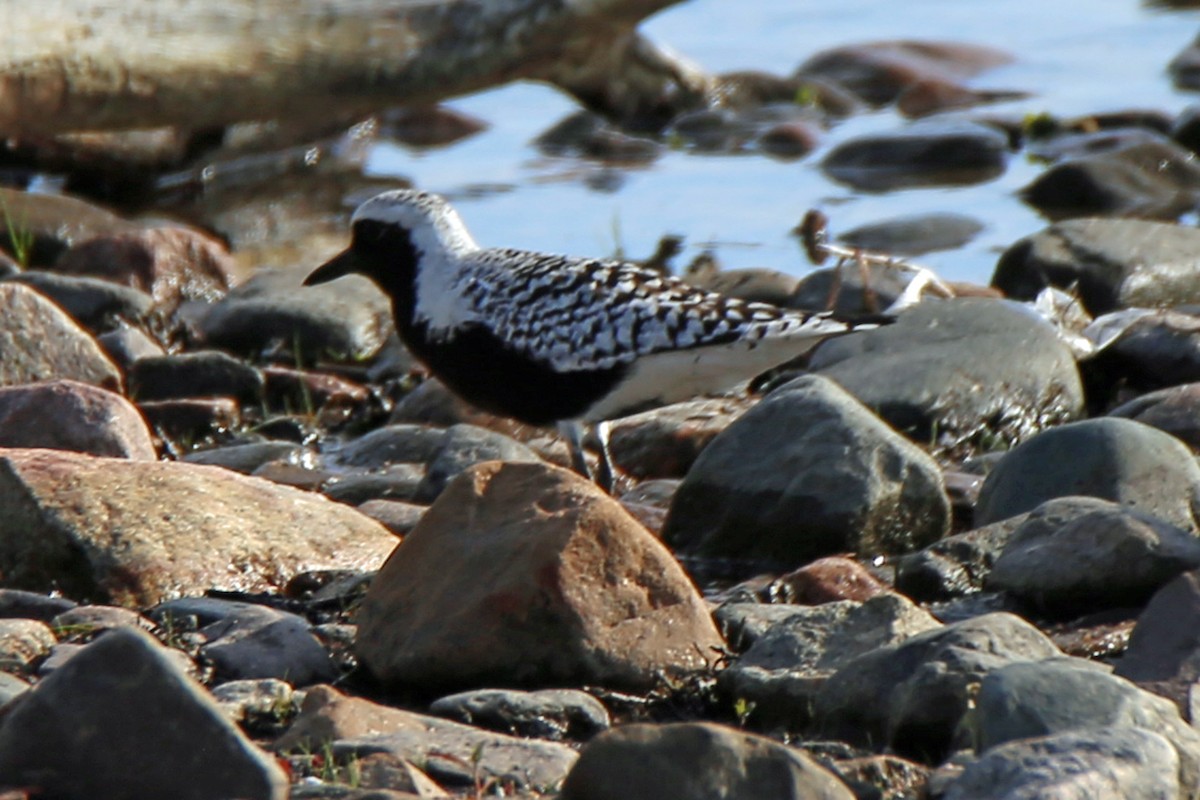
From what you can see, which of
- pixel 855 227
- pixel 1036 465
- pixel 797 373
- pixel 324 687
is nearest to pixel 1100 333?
pixel 797 373

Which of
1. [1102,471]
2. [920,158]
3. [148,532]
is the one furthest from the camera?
[920,158]

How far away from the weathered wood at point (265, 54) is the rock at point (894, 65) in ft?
14.5

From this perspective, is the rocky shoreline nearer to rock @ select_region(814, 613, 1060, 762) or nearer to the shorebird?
rock @ select_region(814, 613, 1060, 762)

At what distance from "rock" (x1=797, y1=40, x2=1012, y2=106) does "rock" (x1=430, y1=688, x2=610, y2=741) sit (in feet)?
36.8

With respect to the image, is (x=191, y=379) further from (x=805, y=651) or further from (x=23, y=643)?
(x=805, y=651)

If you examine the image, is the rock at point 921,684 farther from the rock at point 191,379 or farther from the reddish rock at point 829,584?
the rock at point 191,379

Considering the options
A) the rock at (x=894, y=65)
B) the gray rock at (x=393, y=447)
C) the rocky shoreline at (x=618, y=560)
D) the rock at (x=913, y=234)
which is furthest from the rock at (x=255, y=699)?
the rock at (x=894, y=65)

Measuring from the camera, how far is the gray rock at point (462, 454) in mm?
5957

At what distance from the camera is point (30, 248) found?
9414 millimetres

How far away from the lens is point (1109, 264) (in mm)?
8203

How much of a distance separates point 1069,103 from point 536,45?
17.1ft

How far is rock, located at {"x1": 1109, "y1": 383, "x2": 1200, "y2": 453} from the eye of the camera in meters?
6.03

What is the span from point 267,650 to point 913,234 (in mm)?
6649

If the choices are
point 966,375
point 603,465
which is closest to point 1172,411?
point 966,375
